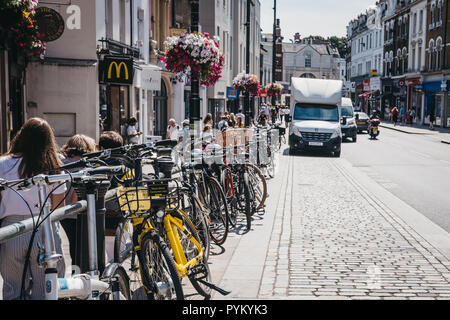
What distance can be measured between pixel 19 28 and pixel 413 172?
11.7 m

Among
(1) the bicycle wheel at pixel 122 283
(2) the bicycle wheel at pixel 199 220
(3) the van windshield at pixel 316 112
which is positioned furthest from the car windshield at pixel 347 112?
(1) the bicycle wheel at pixel 122 283

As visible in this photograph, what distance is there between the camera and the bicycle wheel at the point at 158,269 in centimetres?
430

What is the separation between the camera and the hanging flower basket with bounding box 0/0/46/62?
34.5 ft

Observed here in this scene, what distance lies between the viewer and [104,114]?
1748 centimetres

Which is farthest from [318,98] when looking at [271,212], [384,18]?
[384,18]

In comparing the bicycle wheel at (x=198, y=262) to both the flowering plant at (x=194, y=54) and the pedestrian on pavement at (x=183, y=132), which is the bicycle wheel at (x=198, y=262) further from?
the pedestrian on pavement at (x=183, y=132)

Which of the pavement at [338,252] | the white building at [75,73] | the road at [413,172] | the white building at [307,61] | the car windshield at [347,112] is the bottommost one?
the road at [413,172]

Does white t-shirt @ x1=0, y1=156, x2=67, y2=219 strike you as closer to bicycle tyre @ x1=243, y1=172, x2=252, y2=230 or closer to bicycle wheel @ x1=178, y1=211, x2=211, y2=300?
bicycle wheel @ x1=178, y1=211, x2=211, y2=300

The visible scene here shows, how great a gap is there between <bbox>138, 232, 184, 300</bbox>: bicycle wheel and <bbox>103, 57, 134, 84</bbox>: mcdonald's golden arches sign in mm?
11730

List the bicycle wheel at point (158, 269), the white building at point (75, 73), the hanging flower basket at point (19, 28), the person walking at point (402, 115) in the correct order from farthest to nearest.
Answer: the person walking at point (402, 115) < the white building at point (75, 73) < the hanging flower basket at point (19, 28) < the bicycle wheel at point (158, 269)

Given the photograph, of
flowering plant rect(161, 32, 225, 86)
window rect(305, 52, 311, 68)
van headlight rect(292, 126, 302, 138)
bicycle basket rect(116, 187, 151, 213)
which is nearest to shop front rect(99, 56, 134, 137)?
flowering plant rect(161, 32, 225, 86)

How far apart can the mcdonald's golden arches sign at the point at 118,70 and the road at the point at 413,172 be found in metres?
7.47

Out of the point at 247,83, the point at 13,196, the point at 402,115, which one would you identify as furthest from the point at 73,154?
the point at 402,115
